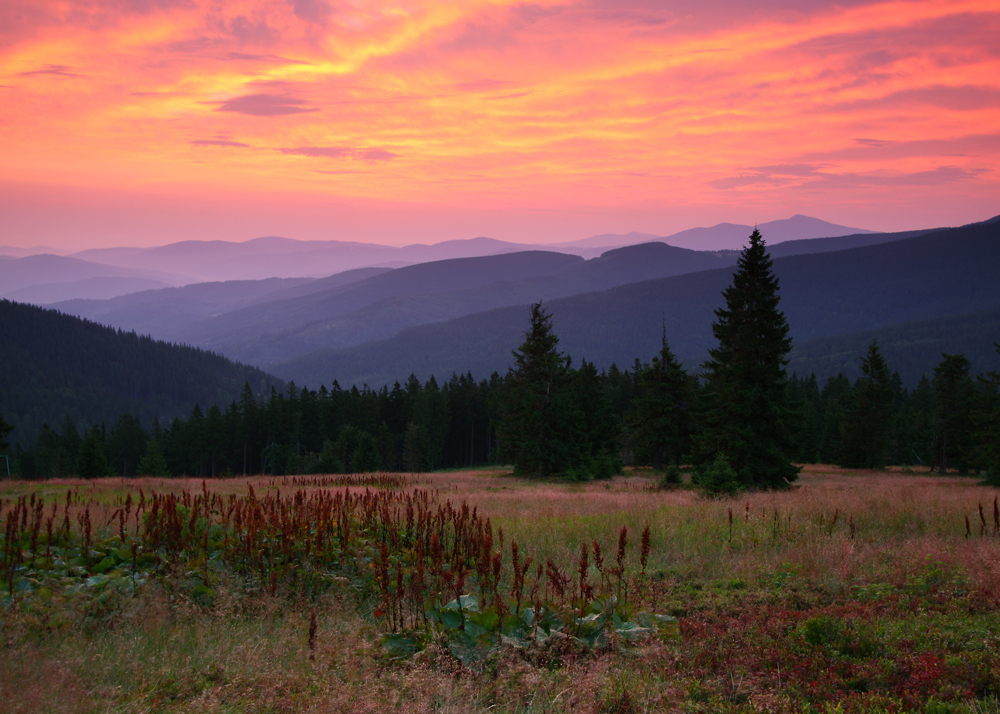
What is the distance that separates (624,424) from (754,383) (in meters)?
26.4

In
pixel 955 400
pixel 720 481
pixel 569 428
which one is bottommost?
pixel 720 481

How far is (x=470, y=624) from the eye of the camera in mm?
4934

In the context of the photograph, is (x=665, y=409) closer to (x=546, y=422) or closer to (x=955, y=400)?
(x=546, y=422)

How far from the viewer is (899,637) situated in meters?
4.91

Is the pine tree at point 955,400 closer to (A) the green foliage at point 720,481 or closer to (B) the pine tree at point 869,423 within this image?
(B) the pine tree at point 869,423

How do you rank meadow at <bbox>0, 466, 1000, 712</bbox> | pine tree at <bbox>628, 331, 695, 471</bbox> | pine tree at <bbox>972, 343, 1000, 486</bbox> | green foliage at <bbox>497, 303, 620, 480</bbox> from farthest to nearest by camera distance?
1. pine tree at <bbox>628, 331, 695, 471</bbox>
2. green foliage at <bbox>497, 303, 620, 480</bbox>
3. pine tree at <bbox>972, 343, 1000, 486</bbox>
4. meadow at <bbox>0, 466, 1000, 712</bbox>

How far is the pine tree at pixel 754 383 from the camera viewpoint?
24812mm

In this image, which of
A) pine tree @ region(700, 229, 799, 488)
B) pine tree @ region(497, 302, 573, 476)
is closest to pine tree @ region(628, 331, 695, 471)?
pine tree @ region(497, 302, 573, 476)

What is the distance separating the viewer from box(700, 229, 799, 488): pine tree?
24812mm

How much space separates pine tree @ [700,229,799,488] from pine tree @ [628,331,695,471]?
15.5 metres

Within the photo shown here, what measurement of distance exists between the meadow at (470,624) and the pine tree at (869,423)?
47.9 meters

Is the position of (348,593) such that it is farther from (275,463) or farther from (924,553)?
(275,463)

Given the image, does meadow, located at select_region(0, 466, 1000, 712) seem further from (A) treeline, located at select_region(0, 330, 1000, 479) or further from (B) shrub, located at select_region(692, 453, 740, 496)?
(A) treeline, located at select_region(0, 330, 1000, 479)

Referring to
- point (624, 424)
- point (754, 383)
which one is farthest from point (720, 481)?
point (624, 424)
